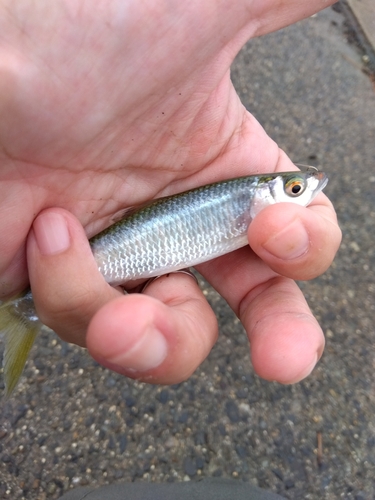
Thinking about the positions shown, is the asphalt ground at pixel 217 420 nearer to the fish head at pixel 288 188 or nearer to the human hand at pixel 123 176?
the human hand at pixel 123 176

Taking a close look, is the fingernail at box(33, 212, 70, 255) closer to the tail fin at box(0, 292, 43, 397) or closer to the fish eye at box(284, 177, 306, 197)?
the tail fin at box(0, 292, 43, 397)

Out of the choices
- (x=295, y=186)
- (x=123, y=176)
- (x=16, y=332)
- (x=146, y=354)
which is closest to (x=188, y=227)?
(x=123, y=176)

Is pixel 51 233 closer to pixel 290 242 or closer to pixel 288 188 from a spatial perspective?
pixel 290 242

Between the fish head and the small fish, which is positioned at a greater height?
the small fish

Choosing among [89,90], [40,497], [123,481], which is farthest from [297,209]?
[40,497]

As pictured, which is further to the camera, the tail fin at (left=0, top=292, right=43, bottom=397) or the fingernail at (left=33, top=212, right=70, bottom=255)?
the tail fin at (left=0, top=292, right=43, bottom=397)

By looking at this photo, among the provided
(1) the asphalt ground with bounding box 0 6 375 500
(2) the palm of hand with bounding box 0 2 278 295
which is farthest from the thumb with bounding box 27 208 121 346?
(1) the asphalt ground with bounding box 0 6 375 500

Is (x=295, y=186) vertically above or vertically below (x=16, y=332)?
below

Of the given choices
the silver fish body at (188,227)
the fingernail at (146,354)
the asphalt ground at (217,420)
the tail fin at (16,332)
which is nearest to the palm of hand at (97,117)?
the tail fin at (16,332)

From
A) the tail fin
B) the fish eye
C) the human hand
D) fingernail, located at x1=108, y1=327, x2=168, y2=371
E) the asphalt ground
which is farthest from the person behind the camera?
the asphalt ground
